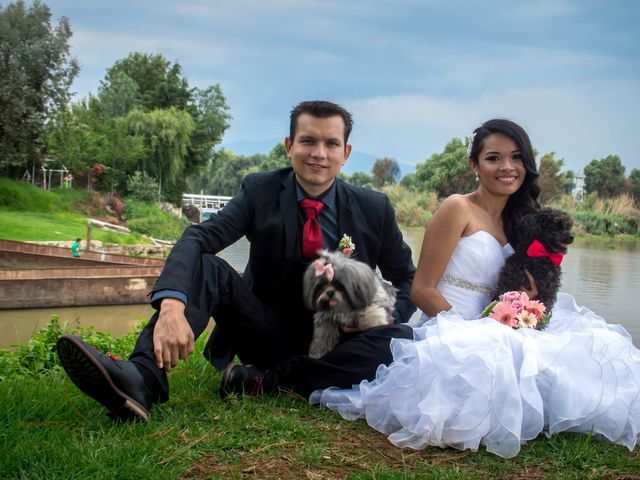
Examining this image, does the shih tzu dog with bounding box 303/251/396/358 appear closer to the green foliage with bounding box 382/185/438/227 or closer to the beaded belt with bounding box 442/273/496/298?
the beaded belt with bounding box 442/273/496/298

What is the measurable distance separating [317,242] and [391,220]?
0.50 m

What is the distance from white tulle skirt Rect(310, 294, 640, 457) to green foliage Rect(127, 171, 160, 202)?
112 feet

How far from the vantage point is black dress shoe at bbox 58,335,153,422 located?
2586mm

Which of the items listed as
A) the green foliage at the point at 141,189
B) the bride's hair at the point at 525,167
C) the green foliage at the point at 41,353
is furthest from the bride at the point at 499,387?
the green foliage at the point at 141,189

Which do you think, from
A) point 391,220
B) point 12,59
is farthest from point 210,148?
point 391,220

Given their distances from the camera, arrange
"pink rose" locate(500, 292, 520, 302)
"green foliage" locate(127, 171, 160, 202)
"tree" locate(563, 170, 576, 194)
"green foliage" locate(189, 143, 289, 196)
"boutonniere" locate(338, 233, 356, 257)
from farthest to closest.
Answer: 1. "green foliage" locate(189, 143, 289, 196)
2. "tree" locate(563, 170, 576, 194)
3. "green foliage" locate(127, 171, 160, 202)
4. "boutonniere" locate(338, 233, 356, 257)
5. "pink rose" locate(500, 292, 520, 302)

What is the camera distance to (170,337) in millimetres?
2799

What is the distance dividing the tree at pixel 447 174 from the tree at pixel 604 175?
9.95 meters

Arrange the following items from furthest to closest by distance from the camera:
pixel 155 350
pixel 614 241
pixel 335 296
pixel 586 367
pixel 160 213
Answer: pixel 160 213 < pixel 614 241 < pixel 335 296 < pixel 586 367 < pixel 155 350

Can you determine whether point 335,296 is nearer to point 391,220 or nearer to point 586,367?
point 391,220

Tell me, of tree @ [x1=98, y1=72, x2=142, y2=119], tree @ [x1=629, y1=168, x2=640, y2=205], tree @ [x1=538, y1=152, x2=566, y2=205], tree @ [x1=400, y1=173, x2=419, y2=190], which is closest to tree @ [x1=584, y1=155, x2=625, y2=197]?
tree @ [x1=629, y1=168, x2=640, y2=205]

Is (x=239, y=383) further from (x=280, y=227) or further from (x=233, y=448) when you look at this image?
(x=280, y=227)

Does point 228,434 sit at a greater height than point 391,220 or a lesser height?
lesser

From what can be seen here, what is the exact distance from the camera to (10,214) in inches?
1014
